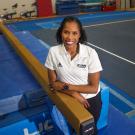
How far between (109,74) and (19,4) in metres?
7.40

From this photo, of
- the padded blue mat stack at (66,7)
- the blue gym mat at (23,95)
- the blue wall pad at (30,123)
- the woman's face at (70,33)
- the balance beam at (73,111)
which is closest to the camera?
the balance beam at (73,111)

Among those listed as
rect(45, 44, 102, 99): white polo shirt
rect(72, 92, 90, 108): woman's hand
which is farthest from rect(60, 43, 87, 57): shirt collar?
rect(72, 92, 90, 108): woman's hand

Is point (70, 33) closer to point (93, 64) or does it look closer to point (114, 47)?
point (93, 64)

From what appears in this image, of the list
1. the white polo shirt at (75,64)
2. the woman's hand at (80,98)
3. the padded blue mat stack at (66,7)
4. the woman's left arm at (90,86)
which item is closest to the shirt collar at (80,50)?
the white polo shirt at (75,64)

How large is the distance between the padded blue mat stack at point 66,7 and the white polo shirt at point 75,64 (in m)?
8.98

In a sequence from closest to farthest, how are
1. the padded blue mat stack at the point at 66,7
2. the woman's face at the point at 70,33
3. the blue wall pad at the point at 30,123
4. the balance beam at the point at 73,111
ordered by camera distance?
the balance beam at the point at 73,111 → the woman's face at the point at 70,33 → the blue wall pad at the point at 30,123 → the padded blue mat stack at the point at 66,7

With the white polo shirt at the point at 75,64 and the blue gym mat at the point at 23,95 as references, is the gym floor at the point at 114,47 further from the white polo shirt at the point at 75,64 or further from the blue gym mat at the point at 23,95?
the white polo shirt at the point at 75,64

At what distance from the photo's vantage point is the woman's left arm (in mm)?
1665

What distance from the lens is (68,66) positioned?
171cm

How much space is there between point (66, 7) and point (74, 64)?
9.19m

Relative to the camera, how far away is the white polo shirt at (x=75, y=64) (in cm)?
168

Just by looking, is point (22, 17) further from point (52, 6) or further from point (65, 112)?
point (65, 112)

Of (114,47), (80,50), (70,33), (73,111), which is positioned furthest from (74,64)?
(114,47)

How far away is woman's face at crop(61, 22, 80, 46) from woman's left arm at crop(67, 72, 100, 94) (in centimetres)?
30
